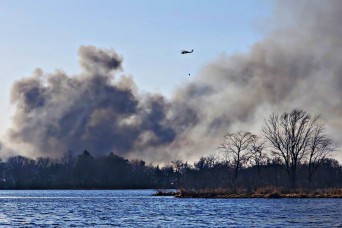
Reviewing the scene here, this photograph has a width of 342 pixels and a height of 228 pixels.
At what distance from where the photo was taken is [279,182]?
114625 millimetres

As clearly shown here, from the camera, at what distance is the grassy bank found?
92.8m

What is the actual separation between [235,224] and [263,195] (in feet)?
155

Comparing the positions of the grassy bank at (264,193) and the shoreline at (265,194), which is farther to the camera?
the grassy bank at (264,193)

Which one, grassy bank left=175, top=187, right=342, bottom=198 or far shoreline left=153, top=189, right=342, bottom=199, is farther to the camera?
grassy bank left=175, top=187, right=342, bottom=198

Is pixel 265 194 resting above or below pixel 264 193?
below

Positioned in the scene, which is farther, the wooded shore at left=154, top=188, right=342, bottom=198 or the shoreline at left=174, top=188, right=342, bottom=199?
the wooded shore at left=154, top=188, right=342, bottom=198

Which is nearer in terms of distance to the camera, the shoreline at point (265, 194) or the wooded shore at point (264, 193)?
the shoreline at point (265, 194)

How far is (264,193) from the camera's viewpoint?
321ft

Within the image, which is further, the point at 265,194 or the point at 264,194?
the point at 264,194

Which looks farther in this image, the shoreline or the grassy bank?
the grassy bank

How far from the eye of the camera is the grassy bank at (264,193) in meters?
92.8

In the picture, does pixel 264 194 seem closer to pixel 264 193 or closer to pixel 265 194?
pixel 264 193

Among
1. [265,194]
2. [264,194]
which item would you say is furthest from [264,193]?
[265,194]

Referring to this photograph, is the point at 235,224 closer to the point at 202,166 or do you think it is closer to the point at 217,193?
the point at 217,193
